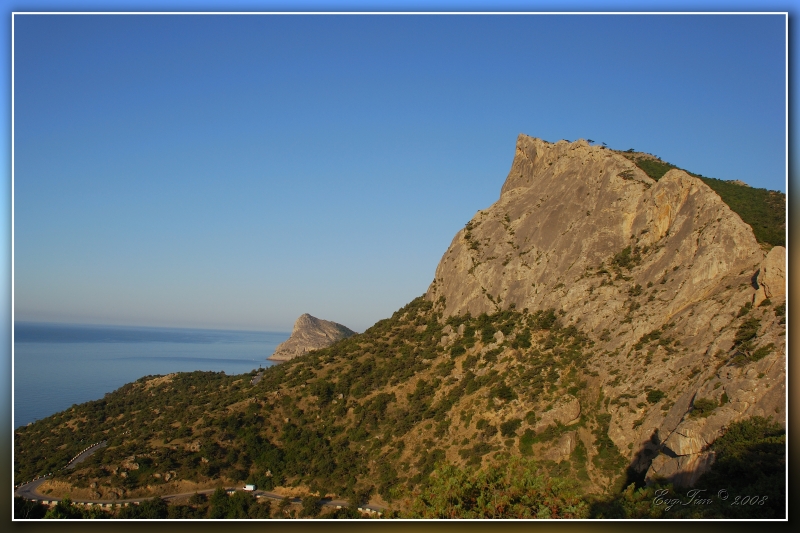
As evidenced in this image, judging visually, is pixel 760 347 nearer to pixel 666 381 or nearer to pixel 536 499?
pixel 666 381

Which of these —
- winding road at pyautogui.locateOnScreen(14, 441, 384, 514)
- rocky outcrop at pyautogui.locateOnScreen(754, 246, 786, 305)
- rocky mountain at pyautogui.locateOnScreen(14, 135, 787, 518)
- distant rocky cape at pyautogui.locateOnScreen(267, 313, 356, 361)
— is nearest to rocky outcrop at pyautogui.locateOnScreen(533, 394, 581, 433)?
rocky mountain at pyautogui.locateOnScreen(14, 135, 787, 518)

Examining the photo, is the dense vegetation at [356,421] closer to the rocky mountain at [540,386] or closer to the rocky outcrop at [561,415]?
the rocky mountain at [540,386]

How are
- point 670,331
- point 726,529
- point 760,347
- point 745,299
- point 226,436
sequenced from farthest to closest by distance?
1. point 226,436
2. point 670,331
3. point 745,299
4. point 760,347
5. point 726,529

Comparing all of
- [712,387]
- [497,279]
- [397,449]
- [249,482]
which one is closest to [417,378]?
[397,449]

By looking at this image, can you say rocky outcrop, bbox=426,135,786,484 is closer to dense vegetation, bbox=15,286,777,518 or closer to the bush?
dense vegetation, bbox=15,286,777,518

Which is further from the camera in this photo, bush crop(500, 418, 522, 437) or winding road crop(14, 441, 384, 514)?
bush crop(500, 418, 522, 437)

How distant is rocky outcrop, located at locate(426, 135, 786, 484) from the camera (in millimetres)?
26797

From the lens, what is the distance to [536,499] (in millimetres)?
16578

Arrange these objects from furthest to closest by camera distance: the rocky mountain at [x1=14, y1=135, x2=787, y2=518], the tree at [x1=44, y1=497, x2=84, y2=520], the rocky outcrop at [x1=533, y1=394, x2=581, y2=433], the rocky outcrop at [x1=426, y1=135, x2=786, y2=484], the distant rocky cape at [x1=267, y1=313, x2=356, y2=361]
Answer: the distant rocky cape at [x1=267, y1=313, x2=356, y2=361]
the rocky outcrop at [x1=533, y1=394, x2=581, y2=433]
the rocky outcrop at [x1=426, y1=135, x2=786, y2=484]
the rocky mountain at [x1=14, y1=135, x2=787, y2=518]
the tree at [x1=44, y1=497, x2=84, y2=520]

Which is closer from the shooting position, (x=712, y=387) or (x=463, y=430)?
(x=712, y=387)

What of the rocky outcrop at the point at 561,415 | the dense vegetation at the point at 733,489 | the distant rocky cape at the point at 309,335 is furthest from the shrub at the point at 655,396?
the distant rocky cape at the point at 309,335

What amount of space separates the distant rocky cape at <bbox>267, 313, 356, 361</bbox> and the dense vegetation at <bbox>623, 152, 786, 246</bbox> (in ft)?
255

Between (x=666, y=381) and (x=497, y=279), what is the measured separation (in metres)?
19.0

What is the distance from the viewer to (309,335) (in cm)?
12438
